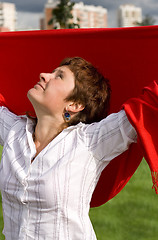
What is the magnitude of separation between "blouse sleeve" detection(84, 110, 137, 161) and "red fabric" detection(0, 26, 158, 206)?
0.26 meters

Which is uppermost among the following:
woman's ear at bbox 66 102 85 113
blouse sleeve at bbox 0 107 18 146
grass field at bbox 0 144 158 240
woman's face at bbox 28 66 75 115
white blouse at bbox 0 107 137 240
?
woman's face at bbox 28 66 75 115

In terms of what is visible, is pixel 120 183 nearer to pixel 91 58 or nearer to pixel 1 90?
pixel 91 58

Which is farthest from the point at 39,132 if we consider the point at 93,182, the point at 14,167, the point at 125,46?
the point at 125,46

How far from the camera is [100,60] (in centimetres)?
236

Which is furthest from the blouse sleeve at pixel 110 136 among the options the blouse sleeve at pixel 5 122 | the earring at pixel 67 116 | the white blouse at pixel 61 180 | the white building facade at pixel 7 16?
the white building facade at pixel 7 16

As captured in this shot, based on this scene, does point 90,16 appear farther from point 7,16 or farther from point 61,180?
point 61,180

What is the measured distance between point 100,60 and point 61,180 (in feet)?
2.70

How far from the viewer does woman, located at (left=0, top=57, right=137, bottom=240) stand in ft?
5.82

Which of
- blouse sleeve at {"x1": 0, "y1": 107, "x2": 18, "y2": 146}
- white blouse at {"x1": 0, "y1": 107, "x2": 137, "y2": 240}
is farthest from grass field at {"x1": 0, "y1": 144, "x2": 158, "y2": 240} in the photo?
white blouse at {"x1": 0, "y1": 107, "x2": 137, "y2": 240}

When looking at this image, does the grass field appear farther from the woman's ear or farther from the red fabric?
the woman's ear

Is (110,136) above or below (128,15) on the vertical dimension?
above

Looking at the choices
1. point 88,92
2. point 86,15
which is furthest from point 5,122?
point 86,15

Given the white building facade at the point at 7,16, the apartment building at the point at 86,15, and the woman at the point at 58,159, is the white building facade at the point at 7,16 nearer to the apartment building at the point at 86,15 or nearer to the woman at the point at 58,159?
the apartment building at the point at 86,15

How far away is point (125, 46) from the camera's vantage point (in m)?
2.26
